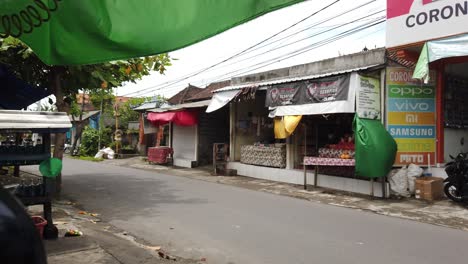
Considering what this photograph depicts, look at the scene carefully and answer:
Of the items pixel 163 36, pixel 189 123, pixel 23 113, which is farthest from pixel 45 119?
pixel 189 123

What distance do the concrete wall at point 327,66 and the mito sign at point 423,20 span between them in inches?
27.3

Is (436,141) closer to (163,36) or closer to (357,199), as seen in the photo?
(357,199)

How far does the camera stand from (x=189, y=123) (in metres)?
19.3

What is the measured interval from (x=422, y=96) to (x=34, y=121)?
9737 millimetres

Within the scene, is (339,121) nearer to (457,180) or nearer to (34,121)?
(457,180)

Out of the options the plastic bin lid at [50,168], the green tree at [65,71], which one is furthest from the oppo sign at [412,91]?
the plastic bin lid at [50,168]

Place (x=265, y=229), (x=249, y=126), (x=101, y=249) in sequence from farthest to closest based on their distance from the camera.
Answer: (x=249, y=126), (x=265, y=229), (x=101, y=249)

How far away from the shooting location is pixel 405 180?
10.8m

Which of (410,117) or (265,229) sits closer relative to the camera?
(265,229)

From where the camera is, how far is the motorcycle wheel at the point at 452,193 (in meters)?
9.74

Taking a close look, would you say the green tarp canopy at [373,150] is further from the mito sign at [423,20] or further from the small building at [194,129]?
the small building at [194,129]

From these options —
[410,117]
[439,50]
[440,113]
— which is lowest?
[410,117]

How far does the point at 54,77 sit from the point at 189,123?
32.2ft

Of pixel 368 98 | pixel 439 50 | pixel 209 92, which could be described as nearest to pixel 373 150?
pixel 368 98
